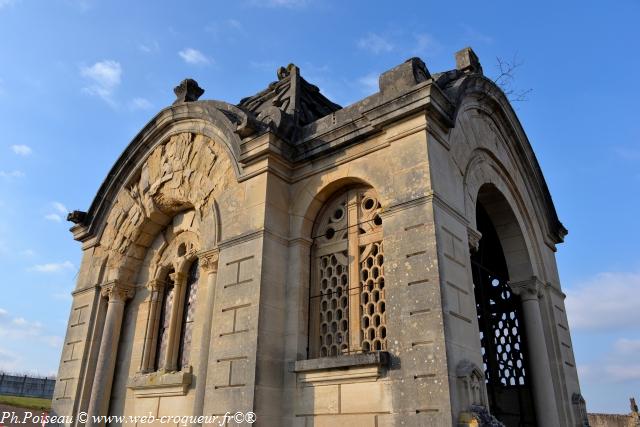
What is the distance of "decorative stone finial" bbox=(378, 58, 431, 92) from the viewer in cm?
790

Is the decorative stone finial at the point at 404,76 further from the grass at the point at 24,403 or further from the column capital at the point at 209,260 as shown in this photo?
the grass at the point at 24,403

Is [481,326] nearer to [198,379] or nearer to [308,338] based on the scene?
[308,338]

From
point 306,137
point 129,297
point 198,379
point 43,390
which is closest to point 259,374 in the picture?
point 198,379

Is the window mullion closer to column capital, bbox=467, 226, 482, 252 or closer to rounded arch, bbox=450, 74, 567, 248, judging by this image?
column capital, bbox=467, 226, 482, 252

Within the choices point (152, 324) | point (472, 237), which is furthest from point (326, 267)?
point (152, 324)

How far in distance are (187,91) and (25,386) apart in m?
26.8

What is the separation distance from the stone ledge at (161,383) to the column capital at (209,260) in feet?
5.81

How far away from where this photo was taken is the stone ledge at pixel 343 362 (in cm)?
664

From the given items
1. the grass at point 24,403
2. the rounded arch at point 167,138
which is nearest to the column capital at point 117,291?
the rounded arch at point 167,138

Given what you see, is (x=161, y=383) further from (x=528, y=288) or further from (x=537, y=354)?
(x=528, y=288)

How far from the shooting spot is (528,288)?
1052cm

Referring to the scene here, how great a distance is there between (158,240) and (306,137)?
4755 millimetres

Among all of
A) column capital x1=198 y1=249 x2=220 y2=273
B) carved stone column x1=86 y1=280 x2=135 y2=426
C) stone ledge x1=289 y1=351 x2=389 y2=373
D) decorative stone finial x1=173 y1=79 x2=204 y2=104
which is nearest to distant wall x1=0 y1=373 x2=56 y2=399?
carved stone column x1=86 y1=280 x2=135 y2=426

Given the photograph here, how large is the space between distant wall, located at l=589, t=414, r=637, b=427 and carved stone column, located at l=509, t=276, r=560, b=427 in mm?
12046
